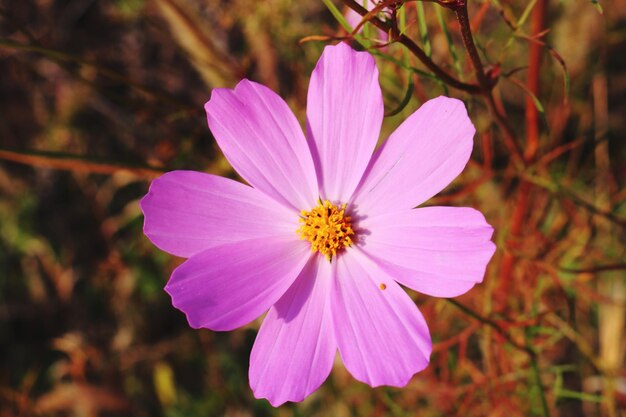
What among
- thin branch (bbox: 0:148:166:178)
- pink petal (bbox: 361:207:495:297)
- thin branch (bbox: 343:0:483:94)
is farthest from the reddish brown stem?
thin branch (bbox: 0:148:166:178)

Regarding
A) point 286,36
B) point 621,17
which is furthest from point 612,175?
point 286,36

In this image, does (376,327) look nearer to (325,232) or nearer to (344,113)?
(325,232)

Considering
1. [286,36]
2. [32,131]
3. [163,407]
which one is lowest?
A: [163,407]

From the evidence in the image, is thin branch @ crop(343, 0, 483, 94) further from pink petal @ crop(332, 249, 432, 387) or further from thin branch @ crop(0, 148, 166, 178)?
thin branch @ crop(0, 148, 166, 178)

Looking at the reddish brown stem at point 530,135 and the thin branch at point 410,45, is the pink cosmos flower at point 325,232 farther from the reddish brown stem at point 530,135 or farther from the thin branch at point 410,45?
the reddish brown stem at point 530,135

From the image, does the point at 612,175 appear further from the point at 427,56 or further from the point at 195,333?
the point at 195,333

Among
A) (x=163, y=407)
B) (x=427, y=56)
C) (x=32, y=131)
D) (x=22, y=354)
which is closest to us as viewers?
(x=427, y=56)
